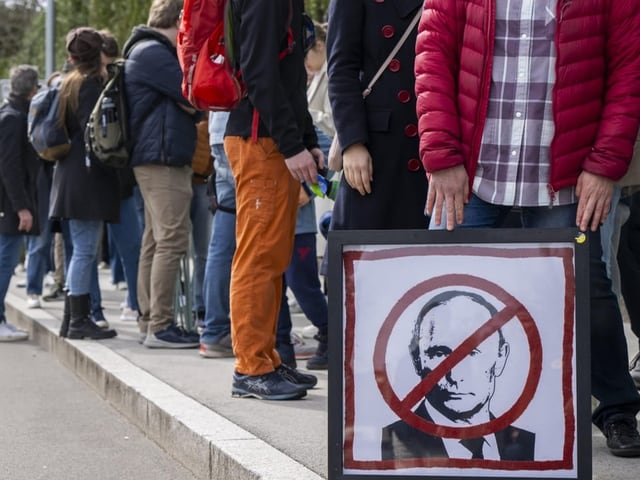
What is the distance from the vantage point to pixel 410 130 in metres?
4.66

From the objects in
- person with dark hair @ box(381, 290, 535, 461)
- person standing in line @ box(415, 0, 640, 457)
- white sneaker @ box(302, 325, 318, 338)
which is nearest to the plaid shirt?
person standing in line @ box(415, 0, 640, 457)

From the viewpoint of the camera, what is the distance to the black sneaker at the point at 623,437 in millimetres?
4406

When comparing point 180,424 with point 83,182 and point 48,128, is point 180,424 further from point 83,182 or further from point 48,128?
point 48,128

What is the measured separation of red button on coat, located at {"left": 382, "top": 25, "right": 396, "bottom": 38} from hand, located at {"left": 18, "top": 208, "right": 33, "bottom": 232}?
5965 mm

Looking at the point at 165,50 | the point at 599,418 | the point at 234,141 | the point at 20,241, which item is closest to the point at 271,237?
the point at 234,141

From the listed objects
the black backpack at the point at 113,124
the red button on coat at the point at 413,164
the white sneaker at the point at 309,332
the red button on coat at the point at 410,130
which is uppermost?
the black backpack at the point at 113,124

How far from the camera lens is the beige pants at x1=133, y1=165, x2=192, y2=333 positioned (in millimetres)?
7859

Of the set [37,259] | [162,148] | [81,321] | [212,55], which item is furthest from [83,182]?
[212,55]

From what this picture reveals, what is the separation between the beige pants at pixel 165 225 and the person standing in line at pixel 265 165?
2198 mm

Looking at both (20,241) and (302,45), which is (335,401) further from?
(20,241)

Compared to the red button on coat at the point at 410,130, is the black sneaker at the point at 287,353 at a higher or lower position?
lower

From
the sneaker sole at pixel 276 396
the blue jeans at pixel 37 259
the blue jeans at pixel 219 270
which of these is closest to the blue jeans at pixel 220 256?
the blue jeans at pixel 219 270

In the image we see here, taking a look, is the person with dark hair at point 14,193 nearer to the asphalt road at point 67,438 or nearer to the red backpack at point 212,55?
the asphalt road at point 67,438

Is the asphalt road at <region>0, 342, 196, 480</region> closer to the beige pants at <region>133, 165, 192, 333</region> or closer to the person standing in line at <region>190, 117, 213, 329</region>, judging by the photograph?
the beige pants at <region>133, 165, 192, 333</region>
